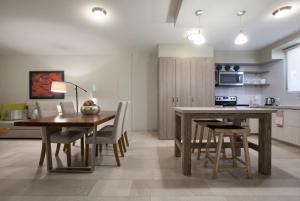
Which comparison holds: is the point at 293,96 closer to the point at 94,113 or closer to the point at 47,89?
the point at 94,113

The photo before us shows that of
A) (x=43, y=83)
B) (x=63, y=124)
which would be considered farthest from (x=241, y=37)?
(x=43, y=83)

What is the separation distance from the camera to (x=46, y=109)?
3211 millimetres

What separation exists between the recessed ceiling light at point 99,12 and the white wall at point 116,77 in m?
2.33

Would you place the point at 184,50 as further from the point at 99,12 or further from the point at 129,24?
the point at 99,12

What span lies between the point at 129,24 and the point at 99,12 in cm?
73

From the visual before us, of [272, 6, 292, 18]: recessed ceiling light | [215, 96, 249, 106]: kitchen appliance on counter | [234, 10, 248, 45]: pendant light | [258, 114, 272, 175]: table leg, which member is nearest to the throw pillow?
[215, 96, 249, 106]: kitchen appliance on counter

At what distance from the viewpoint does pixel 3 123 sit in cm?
479

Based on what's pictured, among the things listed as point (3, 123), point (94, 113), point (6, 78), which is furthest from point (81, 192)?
point (6, 78)

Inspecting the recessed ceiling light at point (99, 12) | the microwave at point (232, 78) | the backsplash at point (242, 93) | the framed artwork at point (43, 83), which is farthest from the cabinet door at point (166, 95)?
the framed artwork at point (43, 83)

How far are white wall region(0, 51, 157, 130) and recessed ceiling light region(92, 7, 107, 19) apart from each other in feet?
7.65

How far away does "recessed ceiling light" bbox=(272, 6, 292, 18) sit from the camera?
3.28 meters

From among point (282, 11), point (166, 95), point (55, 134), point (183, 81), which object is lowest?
point (55, 134)

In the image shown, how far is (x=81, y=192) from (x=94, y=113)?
147cm

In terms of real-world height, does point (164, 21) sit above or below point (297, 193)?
above
